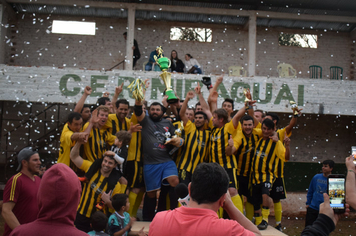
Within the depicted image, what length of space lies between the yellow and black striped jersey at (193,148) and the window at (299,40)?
1098 cm

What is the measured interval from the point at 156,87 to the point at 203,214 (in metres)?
9.30

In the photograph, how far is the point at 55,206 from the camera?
1.89m

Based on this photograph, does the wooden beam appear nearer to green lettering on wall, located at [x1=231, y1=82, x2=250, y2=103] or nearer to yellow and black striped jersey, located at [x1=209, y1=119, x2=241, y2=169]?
green lettering on wall, located at [x1=231, y1=82, x2=250, y2=103]

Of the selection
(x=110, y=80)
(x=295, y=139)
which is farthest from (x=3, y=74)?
(x=295, y=139)

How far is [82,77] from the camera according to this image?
10938 millimetres

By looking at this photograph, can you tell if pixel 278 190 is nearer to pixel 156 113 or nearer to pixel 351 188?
pixel 156 113

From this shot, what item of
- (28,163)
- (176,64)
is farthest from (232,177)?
(176,64)

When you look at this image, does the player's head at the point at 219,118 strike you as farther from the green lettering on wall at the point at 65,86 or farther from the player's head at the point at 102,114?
the green lettering on wall at the point at 65,86

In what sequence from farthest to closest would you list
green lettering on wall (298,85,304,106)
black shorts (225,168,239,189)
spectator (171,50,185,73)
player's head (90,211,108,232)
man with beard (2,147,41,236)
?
1. spectator (171,50,185,73)
2. green lettering on wall (298,85,304,106)
3. black shorts (225,168,239,189)
4. player's head (90,211,108,232)
5. man with beard (2,147,41,236)

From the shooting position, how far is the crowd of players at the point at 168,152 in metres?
5.09

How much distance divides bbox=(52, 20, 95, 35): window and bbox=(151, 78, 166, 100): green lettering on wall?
16.7 ft

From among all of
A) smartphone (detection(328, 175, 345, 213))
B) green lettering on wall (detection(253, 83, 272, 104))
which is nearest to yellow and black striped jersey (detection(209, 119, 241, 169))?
smartphone (detection(328, 175, 345, 213))

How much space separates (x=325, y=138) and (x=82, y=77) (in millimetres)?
10146

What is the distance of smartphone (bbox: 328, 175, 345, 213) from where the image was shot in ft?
6.52
